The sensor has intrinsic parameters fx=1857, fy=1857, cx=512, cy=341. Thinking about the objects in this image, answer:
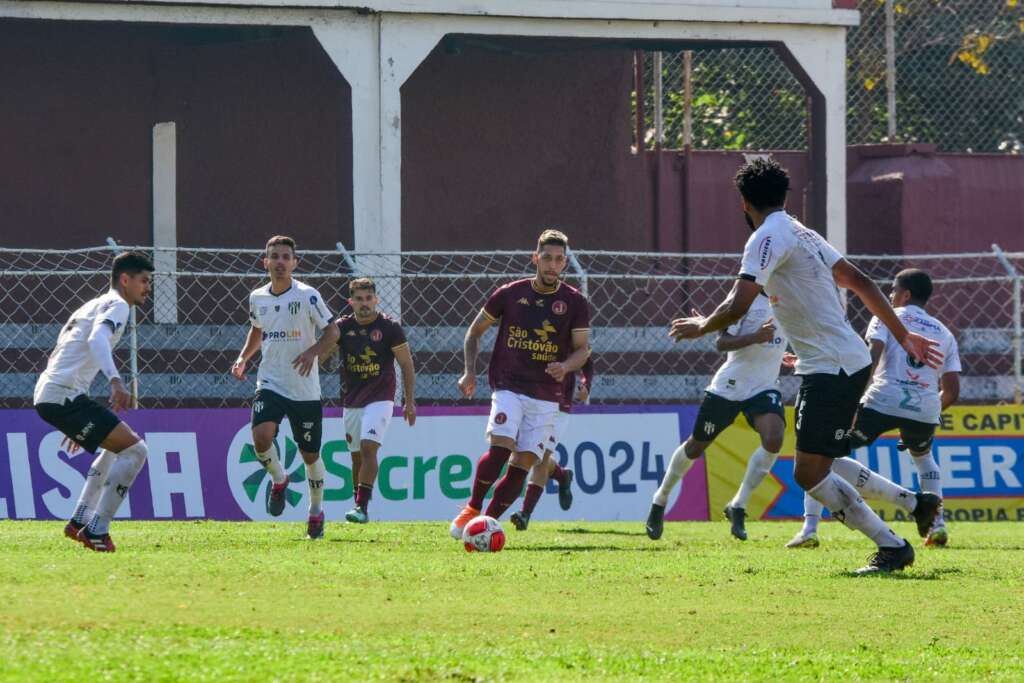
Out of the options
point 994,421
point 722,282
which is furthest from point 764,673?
point 722,282

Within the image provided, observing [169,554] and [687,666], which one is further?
[169,554]

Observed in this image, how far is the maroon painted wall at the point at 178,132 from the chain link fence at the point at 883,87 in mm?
4126

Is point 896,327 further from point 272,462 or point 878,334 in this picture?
point 272,462

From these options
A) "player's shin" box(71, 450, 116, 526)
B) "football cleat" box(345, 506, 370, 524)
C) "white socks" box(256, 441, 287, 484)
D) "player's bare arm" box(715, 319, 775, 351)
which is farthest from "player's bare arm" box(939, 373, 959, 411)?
"player's shin" box(71, 450, 116, 526)

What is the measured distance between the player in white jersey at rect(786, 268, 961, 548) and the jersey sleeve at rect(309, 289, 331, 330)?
11.9 feet

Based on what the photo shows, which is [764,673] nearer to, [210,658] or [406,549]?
[210,658]

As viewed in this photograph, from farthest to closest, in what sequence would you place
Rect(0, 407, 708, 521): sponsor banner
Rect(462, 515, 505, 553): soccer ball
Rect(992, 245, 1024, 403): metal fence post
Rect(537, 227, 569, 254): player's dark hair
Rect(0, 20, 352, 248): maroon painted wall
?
Rect(0, 20, 352, 248): maroon painted wall
Rect(992, 245, 1024, 403): metal fence post
Rect(0, 407, 708, 521): sponsor banner
Rect(537, 227, 569, 254): player's dark hair
Rect(462, 515, 505, 553): soccer ball

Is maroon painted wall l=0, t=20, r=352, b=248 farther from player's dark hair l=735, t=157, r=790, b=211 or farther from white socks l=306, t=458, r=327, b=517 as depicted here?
player's dark hair l=735, t=157, r=790, b=211

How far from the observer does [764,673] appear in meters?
6.89

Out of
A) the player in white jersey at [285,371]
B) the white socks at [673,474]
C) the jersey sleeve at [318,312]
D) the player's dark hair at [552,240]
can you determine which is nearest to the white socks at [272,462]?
the player in white jersey at [285,371]

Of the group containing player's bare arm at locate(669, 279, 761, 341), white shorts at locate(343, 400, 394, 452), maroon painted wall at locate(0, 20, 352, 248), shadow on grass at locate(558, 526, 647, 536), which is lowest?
shadow on grass at locate(558, 526, 647, 536)

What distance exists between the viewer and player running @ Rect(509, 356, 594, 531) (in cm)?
1369

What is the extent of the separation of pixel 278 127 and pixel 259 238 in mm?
1330

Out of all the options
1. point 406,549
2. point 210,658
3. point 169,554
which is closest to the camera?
point 210,658
